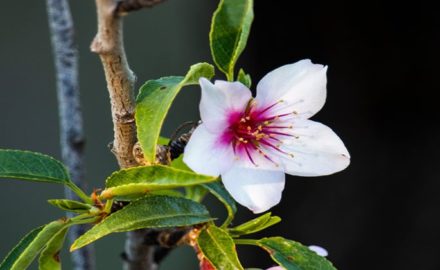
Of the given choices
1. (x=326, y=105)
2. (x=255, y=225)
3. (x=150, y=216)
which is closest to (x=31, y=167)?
(x=150, y=216)

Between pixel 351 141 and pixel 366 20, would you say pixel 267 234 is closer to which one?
pixel 351 141

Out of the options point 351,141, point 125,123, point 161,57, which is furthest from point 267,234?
point 125,123

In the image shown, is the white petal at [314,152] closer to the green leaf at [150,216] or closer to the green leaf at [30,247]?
the green leaf at [150,216]

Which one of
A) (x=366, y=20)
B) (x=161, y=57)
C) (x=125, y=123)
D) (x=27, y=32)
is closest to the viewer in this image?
(x=125, y=123)

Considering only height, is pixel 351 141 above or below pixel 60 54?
below

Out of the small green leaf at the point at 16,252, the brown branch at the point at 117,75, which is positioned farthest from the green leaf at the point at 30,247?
the brown branch at the point at 117,75

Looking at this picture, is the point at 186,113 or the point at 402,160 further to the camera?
the point at 402,160
